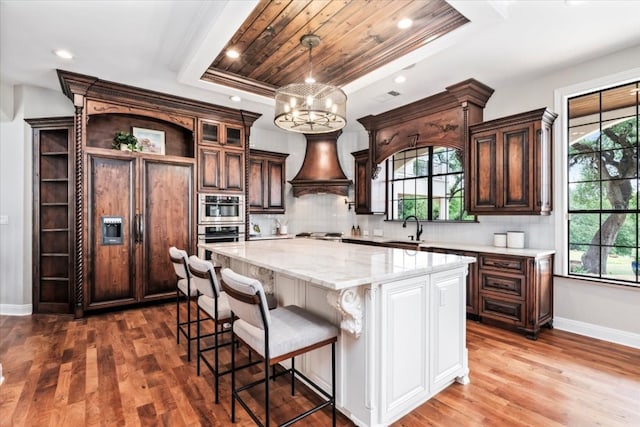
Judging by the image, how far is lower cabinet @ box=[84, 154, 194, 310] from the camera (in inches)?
154

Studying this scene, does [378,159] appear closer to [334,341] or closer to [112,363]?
[334,341]

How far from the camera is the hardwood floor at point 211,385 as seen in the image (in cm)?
196

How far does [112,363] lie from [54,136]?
3.30 metres

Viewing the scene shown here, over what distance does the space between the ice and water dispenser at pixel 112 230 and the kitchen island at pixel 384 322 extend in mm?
2576

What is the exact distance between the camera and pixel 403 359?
6.35 feet

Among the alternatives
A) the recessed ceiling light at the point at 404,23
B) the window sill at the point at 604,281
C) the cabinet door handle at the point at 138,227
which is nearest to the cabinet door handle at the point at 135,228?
the cabinet door handle at the point at 138,227

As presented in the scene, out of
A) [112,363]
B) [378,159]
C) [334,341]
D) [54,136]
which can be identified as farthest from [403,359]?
[54,136]

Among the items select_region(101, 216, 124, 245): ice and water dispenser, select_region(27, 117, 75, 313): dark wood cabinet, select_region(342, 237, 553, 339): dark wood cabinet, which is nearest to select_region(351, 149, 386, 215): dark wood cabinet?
select_region(342, 237, 553, 339): dark wood cabinet

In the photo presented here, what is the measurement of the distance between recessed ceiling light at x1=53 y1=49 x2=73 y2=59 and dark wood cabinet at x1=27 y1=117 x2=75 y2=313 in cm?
101

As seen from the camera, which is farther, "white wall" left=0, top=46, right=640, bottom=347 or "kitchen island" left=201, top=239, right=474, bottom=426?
"white wall" left=0, top=46, right=640, bottom=347

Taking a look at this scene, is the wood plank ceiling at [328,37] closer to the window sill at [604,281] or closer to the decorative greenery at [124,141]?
the decorative greenery at [124,141]

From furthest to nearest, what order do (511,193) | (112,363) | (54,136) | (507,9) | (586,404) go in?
(54,136) → (511,193) → (112,363) → (507,9) → (586,404)

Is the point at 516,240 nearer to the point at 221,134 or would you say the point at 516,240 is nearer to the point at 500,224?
the point at 500,224

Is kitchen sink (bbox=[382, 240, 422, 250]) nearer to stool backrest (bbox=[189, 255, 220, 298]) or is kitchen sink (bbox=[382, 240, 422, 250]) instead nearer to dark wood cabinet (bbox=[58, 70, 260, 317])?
dark wood cabinet (bbox=[58, 70, 260, 317])
